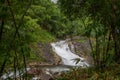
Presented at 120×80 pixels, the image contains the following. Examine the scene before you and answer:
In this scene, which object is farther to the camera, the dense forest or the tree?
Result: the tree

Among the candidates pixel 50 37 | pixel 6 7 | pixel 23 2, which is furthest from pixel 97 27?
pixel 50 37

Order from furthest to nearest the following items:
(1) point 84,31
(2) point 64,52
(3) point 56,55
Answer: (2) point 64,52, (3) point 56,55, (1) point 84,31

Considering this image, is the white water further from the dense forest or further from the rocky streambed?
the dense forest

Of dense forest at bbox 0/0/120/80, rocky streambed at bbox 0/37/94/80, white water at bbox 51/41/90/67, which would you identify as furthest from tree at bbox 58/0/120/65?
white water at bbox 51/41/90/67

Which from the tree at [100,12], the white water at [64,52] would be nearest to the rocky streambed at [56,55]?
the white water at [64,52]

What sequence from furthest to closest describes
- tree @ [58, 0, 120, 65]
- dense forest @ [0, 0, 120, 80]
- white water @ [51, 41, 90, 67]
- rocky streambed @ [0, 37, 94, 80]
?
white water @ [51, 41, 90, 67] < rocky streambed @ [0, 37, 94, 80] < tree @ [58, 0, 120, 65] < dense forest @ [0, 0, 120, 80]

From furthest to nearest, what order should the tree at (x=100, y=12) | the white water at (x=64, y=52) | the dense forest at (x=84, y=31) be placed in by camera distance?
the white water at (x=64, y=52)
the tree at (x=100, y=12)
the dense forest at (x=84, y=31)

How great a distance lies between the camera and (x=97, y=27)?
8633 mm

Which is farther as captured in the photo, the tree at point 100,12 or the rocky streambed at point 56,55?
the rocky streambed at point 56,55

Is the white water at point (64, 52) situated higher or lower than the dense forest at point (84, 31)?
higher

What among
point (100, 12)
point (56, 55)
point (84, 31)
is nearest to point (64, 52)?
point (56, 55)

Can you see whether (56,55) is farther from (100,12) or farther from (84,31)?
(100,12)

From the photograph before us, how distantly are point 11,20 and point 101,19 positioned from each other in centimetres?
324

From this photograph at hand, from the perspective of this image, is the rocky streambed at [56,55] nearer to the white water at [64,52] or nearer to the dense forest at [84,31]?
the white water at [64,52]
